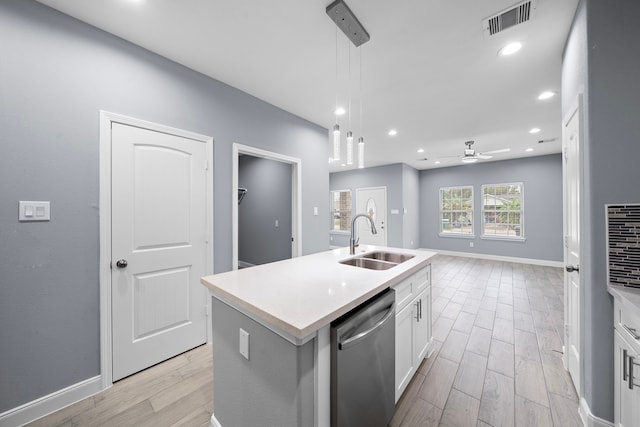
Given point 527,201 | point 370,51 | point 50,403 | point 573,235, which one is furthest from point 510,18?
point 527,201

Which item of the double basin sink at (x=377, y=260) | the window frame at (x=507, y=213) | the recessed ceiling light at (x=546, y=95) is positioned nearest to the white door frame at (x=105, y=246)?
the double basin sink at (x=377, y=260)

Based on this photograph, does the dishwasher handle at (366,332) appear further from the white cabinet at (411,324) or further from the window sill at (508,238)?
the window sill at (508,238)

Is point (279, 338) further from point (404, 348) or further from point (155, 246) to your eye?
point (155, 246)

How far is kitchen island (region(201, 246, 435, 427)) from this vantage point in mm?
957

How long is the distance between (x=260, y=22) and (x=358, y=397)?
2.56m

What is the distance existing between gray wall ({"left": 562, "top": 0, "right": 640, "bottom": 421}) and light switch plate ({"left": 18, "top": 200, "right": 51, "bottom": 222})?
3557 millimetres

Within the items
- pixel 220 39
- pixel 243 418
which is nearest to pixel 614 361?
pixel 243 418

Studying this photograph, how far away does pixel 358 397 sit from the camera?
45.3 inches

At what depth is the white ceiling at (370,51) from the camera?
1.70 meters

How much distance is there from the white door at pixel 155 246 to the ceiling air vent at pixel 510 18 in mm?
2721

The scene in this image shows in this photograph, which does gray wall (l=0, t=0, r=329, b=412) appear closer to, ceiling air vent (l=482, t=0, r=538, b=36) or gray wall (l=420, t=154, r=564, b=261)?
ceiling air vent (l=482, t=0, r=538, b=36)

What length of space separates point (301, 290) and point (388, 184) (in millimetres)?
6445

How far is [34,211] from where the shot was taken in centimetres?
160

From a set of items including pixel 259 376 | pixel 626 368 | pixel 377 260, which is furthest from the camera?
pixel 377 260
